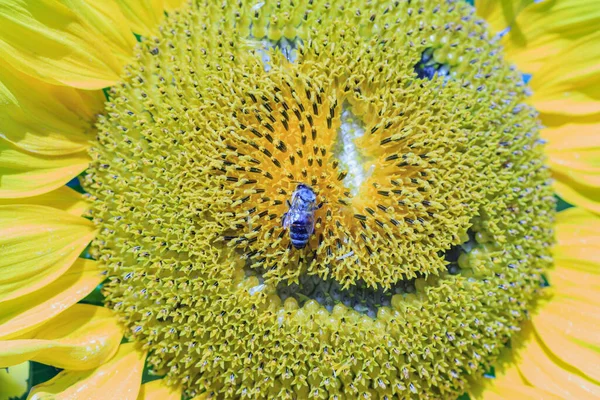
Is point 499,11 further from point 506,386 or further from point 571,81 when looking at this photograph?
point 506,386

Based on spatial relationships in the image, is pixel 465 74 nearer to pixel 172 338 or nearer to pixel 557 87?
pixel 557 87

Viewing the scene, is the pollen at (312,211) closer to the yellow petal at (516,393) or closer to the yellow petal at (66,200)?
the yellow petal at (66,200)

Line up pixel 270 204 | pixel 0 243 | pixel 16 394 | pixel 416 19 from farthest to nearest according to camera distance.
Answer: pixel 16 394
pixel 416 19
pixel 0 243
pixel 270 204

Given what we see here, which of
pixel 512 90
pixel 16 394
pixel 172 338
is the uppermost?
pixel 512 90

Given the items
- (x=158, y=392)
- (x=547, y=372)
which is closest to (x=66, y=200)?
(x=158, y=392)

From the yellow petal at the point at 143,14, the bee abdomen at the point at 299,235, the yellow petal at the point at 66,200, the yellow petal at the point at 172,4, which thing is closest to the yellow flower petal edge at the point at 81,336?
the yellow petal at the point at 66,200

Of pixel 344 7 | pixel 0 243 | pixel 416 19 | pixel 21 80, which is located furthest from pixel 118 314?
pixel 416 19
